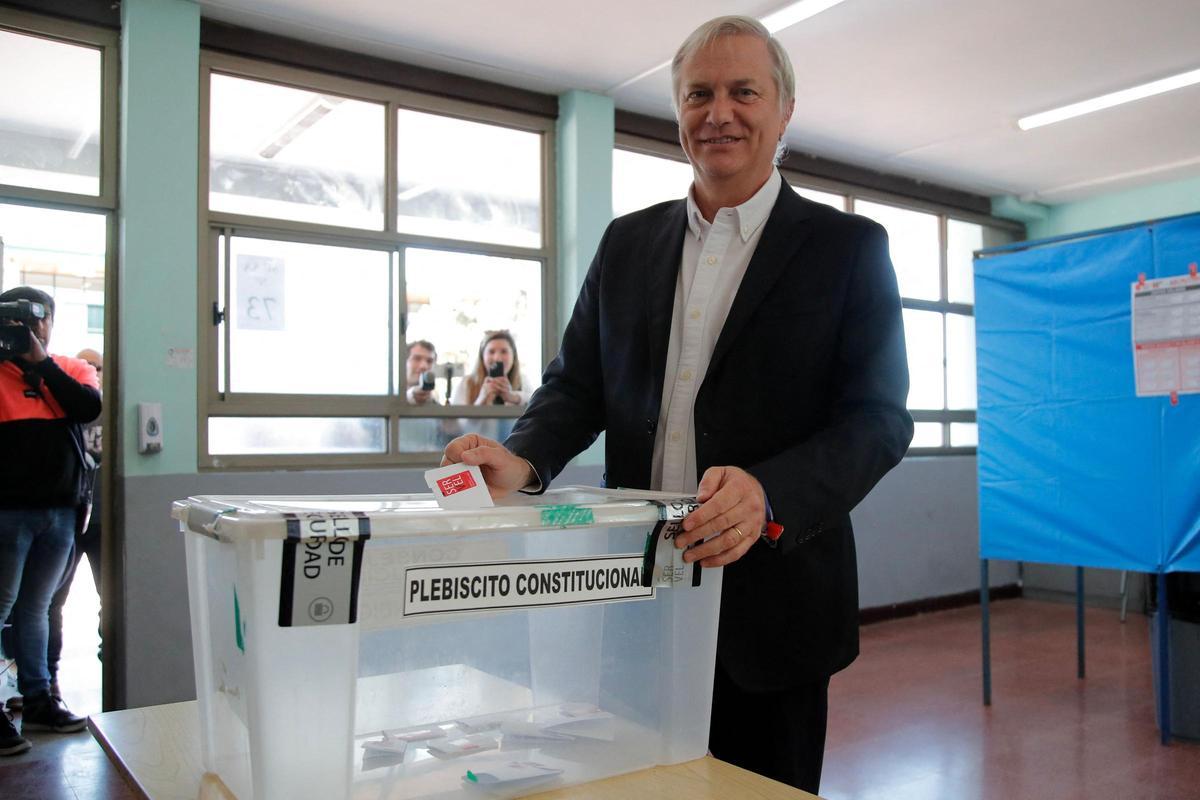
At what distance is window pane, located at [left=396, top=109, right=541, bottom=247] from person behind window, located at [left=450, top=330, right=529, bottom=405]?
0.47 metres

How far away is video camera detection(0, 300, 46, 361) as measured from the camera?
3.15m

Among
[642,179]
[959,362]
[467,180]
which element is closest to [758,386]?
[467,180]

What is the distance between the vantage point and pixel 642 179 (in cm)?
486

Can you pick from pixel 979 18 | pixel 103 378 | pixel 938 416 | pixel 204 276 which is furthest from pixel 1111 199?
pixel 103 378

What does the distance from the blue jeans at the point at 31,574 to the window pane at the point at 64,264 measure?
63 cm

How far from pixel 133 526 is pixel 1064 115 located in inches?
180

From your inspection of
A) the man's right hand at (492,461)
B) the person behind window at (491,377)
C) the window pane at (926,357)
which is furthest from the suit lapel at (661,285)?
the window pane at (926,357)

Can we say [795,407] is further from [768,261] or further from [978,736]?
[978,736]

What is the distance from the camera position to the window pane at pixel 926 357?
604cm

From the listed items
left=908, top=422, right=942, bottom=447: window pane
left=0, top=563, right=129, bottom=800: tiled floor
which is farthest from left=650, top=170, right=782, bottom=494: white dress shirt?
left=908, top=422, right=942, bottom=447: window pane

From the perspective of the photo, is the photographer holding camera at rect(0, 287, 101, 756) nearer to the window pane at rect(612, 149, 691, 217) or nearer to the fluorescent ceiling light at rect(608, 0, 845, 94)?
the window pane at rect(612, 149, 691, 217)

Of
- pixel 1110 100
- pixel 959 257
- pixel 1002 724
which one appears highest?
pixel 1110 100

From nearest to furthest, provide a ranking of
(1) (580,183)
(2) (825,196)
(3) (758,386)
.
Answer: (3) (758,386) → (1) (580,183) → (2) (825,196)

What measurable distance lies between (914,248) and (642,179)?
7.15 ft
